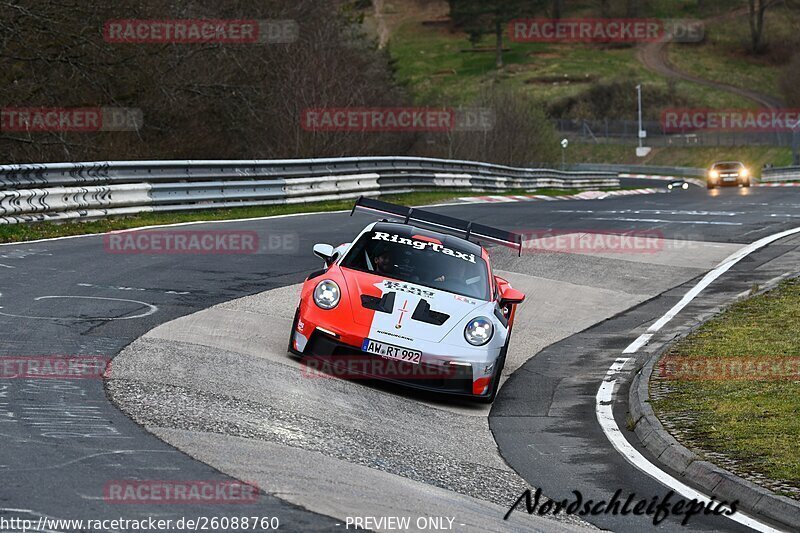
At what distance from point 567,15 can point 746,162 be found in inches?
1947

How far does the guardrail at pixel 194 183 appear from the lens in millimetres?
18500

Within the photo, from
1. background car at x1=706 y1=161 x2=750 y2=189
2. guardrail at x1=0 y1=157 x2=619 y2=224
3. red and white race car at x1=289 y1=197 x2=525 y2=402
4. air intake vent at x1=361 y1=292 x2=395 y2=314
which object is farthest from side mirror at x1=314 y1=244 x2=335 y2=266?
→ background car at x1=706 y1=161 x2=750 y2=189

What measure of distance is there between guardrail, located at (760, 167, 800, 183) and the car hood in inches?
1979

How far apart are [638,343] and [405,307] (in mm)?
4445

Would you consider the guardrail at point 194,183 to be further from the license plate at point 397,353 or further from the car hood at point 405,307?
the license plate at point 397,353

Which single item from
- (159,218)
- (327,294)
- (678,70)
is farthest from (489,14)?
(327,294)

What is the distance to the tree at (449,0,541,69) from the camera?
12012 centimetres

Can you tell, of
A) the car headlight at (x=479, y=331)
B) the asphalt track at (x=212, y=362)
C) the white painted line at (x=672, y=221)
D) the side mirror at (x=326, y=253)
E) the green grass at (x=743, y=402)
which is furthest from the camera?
the white painted line at (x=672, y=221)

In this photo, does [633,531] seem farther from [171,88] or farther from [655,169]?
[655,169]

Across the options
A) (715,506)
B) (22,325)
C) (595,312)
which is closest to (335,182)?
(595,312)

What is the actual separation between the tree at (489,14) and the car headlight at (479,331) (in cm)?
11293

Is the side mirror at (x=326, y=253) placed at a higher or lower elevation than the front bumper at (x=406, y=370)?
higher

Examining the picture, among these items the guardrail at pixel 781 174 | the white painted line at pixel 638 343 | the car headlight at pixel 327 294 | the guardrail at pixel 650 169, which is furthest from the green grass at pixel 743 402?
the guardrail at pixel 650 169

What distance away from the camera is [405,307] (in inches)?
408
